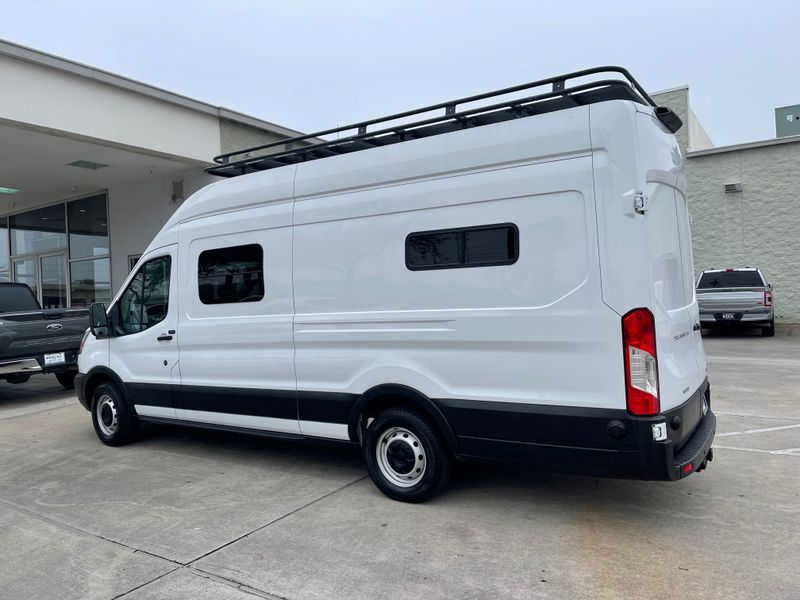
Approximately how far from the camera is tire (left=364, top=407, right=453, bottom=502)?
413cm

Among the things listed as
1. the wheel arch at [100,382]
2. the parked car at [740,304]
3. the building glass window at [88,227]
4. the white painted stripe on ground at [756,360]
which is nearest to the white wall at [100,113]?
the building glass window at [88,227]

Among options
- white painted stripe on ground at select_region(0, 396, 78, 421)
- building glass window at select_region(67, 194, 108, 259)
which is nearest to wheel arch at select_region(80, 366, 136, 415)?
white painted stripe on ground at select_region(0, 396, 78, 421)

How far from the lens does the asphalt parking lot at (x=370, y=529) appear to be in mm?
3178

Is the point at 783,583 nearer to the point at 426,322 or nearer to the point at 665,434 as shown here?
the point at 665,434

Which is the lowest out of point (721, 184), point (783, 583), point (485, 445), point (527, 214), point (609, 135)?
point (783, 583)

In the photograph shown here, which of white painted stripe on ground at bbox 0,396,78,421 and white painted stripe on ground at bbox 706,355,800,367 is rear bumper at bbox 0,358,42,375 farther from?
white painted stripe on ground at bbox 706,355,800,367

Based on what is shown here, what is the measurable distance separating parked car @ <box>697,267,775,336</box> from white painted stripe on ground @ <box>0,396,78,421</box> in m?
13.7

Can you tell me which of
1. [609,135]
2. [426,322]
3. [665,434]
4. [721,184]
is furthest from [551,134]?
[721,184]

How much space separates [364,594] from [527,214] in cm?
238

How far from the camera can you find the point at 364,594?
122 inches

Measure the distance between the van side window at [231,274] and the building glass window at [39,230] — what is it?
13334mm

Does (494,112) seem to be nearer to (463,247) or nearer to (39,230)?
(463,247)

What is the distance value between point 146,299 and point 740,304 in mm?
13637

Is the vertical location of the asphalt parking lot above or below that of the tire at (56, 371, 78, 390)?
below
